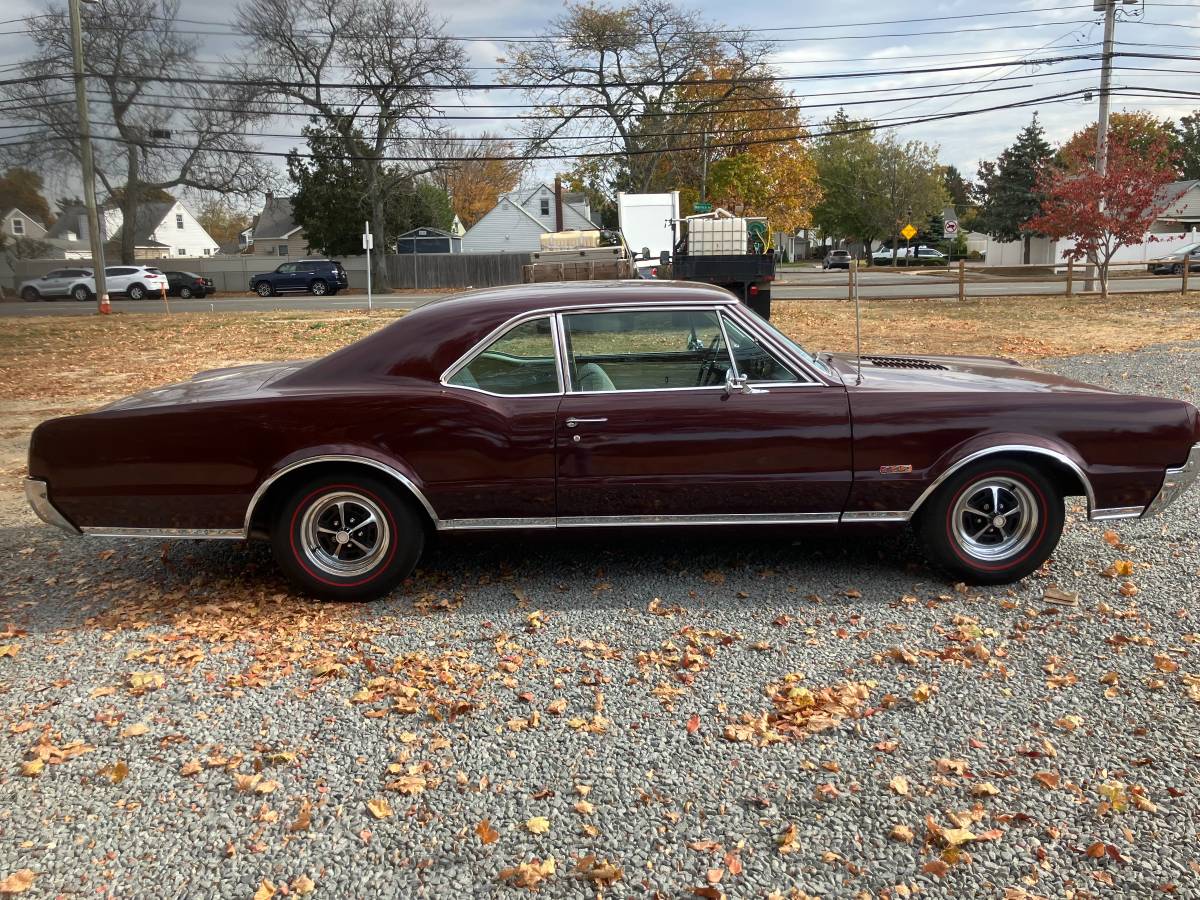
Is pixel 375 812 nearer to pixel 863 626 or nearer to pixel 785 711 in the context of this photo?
pixel 785 711

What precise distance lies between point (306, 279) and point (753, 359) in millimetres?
37930

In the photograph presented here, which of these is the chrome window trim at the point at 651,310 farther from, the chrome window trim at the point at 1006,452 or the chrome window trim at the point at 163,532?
the chrome window trim at the point at 163,532

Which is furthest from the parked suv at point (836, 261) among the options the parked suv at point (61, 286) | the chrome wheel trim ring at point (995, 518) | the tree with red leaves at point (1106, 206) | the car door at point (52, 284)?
the chrome wheel trim ring at point (995, 518)

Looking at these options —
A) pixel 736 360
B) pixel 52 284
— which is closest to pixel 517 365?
pixel 736 360

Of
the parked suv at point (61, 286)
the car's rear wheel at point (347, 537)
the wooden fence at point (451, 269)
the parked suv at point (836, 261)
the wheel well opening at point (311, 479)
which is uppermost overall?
the parked suv at point (836, 261)

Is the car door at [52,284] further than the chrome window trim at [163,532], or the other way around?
the car door at [52,284]

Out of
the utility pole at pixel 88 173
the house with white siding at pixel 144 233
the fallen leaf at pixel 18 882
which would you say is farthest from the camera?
the house with white siding at pixel 144 233

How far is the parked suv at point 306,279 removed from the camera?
39.4 m

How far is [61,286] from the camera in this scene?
120 ft

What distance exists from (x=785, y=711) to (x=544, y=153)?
4176cm

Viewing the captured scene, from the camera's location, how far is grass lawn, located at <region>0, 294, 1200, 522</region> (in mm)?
12250

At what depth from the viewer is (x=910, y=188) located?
67.1 metres

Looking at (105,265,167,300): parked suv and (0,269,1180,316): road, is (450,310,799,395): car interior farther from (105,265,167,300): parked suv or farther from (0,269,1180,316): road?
(105,265,167,300): parked suv

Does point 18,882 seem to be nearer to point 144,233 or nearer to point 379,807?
point 379,807
